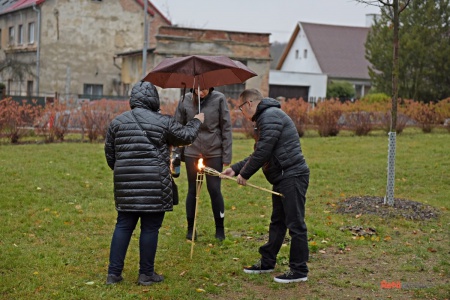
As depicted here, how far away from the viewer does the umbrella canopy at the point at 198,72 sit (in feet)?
23.3

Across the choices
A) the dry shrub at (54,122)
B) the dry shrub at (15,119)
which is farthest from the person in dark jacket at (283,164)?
the dry shrub at (54,122)

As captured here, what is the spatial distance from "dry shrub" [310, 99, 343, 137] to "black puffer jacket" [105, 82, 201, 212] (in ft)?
52.9

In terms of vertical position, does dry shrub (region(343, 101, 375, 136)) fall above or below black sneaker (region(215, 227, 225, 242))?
above

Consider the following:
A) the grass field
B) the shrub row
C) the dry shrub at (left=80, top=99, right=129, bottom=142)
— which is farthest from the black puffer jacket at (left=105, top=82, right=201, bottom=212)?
the dry shrub at (left=80, top=99, right=129, bottom=142)

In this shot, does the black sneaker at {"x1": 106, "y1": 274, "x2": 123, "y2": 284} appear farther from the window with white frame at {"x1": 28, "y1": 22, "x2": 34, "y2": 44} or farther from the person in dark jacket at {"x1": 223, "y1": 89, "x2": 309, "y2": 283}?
the window with white frame at {"x1": 28, "y1": 22, "x2": 34, "y2": 44}

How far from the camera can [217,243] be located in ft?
26.0

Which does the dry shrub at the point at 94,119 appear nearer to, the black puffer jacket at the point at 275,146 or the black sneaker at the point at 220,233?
the black sneaker at the point at 220,233

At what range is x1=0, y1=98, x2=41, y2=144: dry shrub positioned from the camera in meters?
17.4

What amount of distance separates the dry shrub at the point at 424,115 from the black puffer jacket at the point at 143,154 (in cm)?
1762

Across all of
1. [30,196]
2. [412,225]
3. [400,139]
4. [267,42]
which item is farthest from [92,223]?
[267,42]

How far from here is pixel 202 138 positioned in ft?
25.5

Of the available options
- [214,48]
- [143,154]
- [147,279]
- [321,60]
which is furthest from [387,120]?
[321,60]

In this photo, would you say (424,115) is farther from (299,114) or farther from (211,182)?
(211,182)

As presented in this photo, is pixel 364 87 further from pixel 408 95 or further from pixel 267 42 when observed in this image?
pixel 408 95
